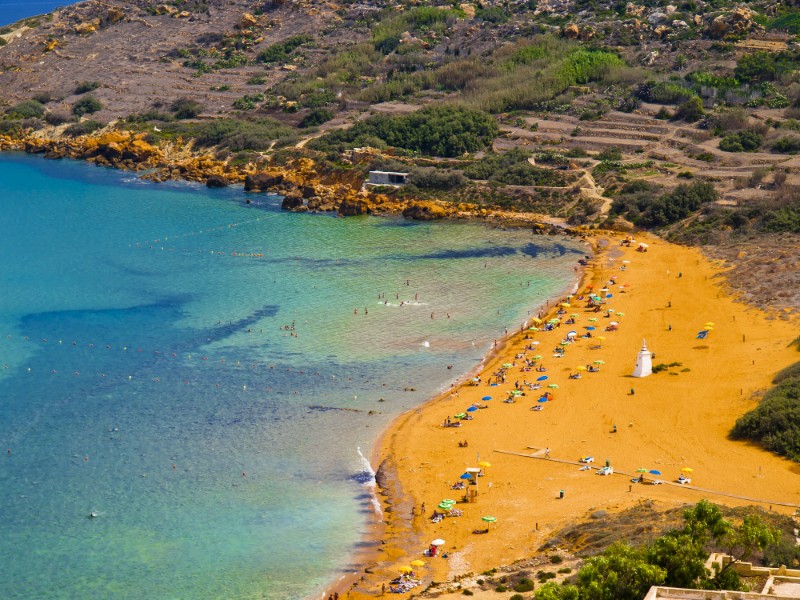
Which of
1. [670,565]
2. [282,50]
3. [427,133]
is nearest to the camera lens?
[670,565]

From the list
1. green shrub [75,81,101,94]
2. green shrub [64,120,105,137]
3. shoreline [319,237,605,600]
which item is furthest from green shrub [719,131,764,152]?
green shrub [75,81,101,94]

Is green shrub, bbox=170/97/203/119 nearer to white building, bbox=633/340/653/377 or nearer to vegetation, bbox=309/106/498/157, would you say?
vegetation, bbox=309/106/498/157

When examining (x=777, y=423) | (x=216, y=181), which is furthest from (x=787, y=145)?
(x=777, y=423)

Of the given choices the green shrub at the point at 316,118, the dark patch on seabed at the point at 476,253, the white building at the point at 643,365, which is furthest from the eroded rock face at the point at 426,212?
the white building at the point at 643,365

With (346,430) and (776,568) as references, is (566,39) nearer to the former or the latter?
(346,430)

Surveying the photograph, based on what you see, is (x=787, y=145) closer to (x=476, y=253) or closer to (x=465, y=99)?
(x=476, y=253)
